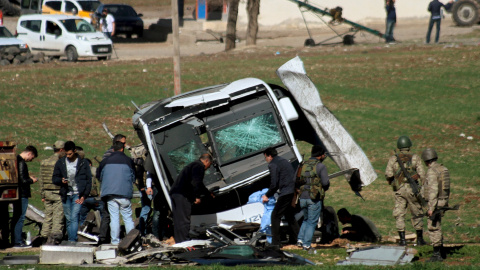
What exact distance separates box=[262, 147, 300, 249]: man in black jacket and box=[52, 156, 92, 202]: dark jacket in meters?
2.85

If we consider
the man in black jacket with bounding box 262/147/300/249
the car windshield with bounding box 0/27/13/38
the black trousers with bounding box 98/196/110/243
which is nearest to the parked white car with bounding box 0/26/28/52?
the car windshield with bounding box 0/27/13/38

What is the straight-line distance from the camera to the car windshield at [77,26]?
30.1 m

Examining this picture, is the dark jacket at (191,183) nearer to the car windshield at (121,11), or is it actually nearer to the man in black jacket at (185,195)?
the man in black jacket at (185,195)

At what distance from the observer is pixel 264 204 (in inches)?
424

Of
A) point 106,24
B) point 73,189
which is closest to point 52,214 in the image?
point 73,189

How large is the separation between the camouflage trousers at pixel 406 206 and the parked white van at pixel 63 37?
65.3ft

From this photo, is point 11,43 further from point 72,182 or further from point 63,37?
point 72,182

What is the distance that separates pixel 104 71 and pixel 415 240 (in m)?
16.1

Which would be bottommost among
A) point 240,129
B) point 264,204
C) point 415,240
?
point 415,240

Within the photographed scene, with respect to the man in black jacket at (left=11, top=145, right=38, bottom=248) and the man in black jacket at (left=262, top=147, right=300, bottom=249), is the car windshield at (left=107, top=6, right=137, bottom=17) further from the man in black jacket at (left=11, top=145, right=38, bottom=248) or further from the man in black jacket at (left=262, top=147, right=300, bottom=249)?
the man in black jacket at (left=262, top=147, right=300, bottom=249)

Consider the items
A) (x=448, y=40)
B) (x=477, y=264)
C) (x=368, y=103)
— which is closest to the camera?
(x=477, y=264)

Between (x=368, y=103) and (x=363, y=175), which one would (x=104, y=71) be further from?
(x=363, y=175)

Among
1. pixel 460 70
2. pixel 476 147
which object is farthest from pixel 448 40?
pixel 476 147

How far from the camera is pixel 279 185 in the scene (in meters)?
10.4
